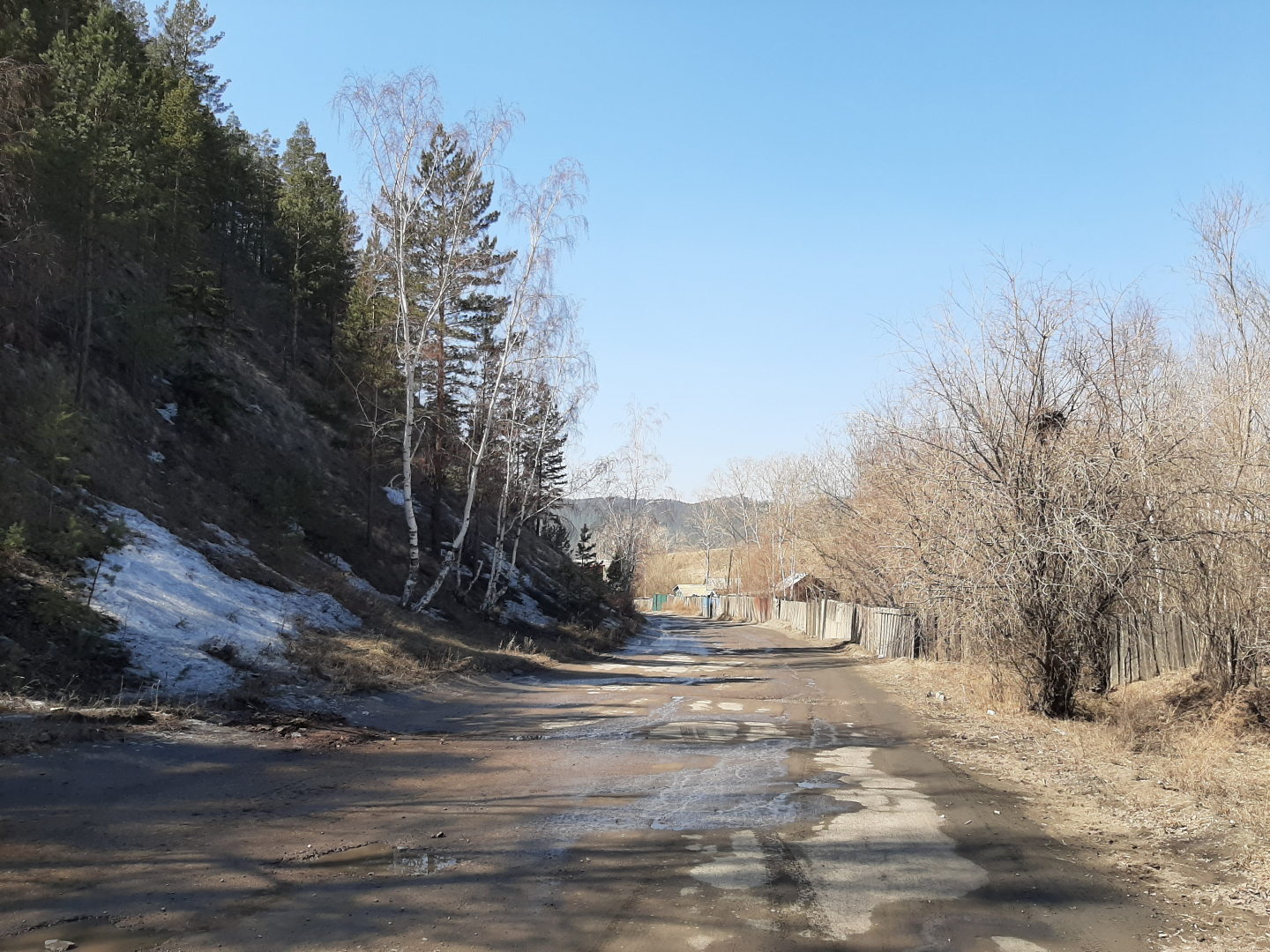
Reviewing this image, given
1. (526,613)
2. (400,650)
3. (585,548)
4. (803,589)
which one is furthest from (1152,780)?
(803,589)

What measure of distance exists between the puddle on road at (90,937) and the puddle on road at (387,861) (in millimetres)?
1312

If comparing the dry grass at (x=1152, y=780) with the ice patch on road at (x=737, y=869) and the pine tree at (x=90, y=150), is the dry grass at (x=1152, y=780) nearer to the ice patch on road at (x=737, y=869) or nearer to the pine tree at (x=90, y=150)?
the ice patch on road at (x=737, y=869)

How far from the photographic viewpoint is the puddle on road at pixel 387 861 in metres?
5.62

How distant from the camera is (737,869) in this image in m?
5.77

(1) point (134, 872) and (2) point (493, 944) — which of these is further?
(1) point (134, 872)

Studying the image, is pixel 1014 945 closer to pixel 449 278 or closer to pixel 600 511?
pixel 449 278

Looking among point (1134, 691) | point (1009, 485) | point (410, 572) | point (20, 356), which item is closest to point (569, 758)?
point (1009, 485)

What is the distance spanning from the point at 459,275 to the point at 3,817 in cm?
2065

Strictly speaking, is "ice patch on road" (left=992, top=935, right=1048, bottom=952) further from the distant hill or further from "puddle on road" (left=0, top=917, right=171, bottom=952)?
the distant hill

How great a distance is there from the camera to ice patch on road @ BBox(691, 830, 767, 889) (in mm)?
5496

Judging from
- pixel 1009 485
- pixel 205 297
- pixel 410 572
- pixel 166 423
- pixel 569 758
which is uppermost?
pixel 205 297

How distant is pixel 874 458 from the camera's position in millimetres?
25078

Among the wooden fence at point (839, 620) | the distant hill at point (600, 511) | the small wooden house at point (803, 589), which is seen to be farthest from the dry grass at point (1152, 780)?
the small wooden house at point (803, 589)

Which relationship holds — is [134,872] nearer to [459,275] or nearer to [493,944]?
[493,944]
